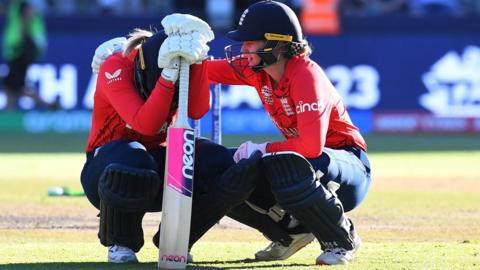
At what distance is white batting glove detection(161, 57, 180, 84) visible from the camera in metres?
5.18

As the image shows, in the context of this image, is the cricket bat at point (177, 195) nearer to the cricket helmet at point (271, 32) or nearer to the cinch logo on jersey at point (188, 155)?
the cinch logo on jersey at point (188, 155)

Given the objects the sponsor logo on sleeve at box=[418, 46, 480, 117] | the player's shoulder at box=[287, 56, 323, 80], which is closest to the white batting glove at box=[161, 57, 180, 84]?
the player's shoulder at box=[287, 56, 323, 80]

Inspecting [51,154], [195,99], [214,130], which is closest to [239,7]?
[51,154]

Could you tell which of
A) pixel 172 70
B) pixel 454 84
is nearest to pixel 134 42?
pixel 172 70

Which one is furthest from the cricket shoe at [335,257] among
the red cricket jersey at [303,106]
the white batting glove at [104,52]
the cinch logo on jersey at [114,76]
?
the white batting glove at [104,52]

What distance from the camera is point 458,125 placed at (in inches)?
639

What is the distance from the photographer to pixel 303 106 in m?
5.26

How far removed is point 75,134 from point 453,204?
28.8ft

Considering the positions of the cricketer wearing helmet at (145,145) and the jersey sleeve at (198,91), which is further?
the jersey sleeve at (198,91)

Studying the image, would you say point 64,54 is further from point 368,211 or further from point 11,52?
point 368,211

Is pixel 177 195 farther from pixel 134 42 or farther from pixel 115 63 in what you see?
pixel 134 42

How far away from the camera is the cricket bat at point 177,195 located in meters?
5.08

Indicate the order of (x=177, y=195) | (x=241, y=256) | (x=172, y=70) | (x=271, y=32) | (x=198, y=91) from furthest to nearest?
(x=241, y=256), (x=198, y=91), (x=271, y=32), (x=172, y=70), (x=177, y=195)

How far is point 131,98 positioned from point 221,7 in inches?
481
